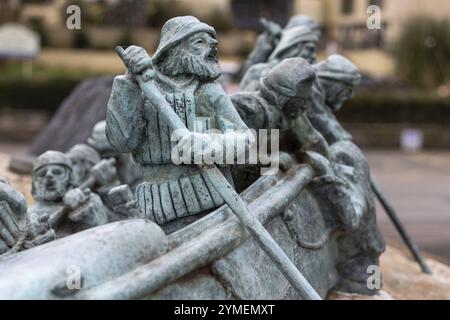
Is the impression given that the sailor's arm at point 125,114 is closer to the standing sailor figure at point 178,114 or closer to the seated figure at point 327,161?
the standing sailor figure at point 178,114

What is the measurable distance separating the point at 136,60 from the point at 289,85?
3.68 ft

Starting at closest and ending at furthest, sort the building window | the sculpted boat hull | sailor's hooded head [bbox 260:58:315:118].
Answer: the sculpted boat hull → sailor's hooded head [bbox 260:58:315:118] → the building window

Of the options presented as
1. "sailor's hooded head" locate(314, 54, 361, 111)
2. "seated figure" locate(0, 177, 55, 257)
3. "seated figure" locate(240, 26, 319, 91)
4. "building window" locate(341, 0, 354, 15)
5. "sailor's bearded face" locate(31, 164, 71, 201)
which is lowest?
"building window" locate(341, 0, 354, 15)

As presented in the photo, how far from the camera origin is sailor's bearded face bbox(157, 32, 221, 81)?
3523 mm

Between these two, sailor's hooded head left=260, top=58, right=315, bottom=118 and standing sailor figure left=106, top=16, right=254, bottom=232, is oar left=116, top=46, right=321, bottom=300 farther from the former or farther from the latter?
sailor's hooded head left=260, top=58, right=315, bottom=118

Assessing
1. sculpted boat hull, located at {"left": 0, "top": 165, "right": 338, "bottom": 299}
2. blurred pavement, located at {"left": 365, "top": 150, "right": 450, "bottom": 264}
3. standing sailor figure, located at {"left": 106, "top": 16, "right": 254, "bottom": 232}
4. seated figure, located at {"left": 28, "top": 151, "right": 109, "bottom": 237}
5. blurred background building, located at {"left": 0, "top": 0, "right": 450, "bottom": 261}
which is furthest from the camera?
blurred background building, located at {"left": 0, "top": 0, "right": 450, "bottom": 261}

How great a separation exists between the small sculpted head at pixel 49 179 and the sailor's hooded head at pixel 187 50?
1539 millimetres

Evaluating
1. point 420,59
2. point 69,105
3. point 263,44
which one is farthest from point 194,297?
point 420,59

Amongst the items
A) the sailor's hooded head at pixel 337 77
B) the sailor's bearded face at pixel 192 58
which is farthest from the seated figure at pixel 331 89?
the sailor's bearded face at pixel 192 58

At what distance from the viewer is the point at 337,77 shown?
17.3 ft

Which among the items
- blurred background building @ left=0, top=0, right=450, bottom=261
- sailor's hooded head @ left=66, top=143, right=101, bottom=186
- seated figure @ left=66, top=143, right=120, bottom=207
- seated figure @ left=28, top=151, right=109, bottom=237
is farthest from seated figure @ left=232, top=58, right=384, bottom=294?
blurred background building @ left=0, top=0, right=450, bottom=261

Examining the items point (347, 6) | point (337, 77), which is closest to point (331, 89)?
point (337, 77)

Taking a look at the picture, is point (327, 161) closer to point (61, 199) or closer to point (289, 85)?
point (289, 85)

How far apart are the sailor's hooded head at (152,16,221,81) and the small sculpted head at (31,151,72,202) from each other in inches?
60.6
